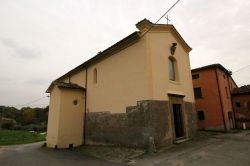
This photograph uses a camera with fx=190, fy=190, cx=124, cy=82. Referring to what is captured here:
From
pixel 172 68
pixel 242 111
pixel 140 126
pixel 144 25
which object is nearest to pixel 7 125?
pixel 140 126

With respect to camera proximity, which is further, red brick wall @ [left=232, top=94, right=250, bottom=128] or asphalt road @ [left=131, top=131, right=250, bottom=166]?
red brick wall @ [left=232, top=94, right=250, bottom=128]

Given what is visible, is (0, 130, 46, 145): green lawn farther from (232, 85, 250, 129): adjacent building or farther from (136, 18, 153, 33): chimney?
(232, 85, 250, 129): adjacent building

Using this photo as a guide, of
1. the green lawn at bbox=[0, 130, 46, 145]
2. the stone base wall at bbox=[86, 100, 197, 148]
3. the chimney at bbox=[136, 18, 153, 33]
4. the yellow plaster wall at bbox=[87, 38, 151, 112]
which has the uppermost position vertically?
the chimney at bbox=[136, 18, 153, 33]

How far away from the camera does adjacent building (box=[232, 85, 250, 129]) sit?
2050 cm

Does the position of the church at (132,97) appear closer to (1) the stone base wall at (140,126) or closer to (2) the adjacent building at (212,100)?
(1) the stone base wall at (140,126)

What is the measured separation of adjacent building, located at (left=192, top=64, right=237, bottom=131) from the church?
5.28 metres

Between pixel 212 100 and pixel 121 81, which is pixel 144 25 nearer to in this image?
pixel 121 81

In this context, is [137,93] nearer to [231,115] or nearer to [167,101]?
[167,101]

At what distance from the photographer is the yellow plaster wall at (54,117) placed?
14.1 m

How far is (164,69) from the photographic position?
11703 millimetres

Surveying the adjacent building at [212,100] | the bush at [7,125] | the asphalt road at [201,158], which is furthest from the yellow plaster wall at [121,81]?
the bush at [7,125]

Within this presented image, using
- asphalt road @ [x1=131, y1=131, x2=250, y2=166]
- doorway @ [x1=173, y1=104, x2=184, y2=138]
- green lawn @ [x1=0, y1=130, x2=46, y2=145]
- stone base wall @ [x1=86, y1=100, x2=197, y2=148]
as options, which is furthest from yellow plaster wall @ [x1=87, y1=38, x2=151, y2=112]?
green lawn @ [x1=0, y1=130, x2=46, y2=145]

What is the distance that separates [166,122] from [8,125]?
143ft

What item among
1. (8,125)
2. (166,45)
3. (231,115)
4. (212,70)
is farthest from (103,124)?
(8,125)
